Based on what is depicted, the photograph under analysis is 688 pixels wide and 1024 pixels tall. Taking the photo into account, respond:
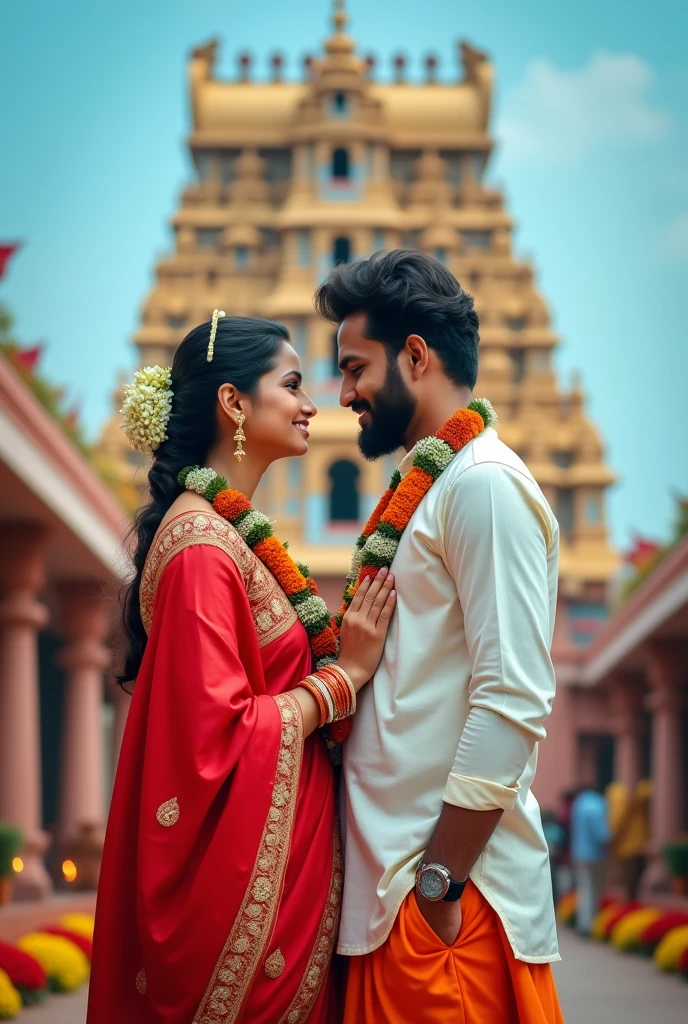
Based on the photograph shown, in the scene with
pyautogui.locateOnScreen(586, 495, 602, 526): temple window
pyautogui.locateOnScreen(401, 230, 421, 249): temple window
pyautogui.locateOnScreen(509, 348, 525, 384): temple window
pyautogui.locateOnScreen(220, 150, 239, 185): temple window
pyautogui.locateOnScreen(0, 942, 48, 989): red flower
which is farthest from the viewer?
pyautogui.locateOnScreen(220, 150, 239, 185): temple window

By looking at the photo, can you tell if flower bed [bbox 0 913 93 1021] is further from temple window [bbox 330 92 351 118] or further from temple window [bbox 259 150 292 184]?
temple window [bbox 259 150 292 184]

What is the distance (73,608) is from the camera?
1711 cm

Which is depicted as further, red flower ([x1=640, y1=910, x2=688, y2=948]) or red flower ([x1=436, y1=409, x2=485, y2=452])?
red flower ([x1=640, y1=910, x2=688, y2=948])

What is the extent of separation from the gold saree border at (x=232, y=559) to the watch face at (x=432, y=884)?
0.78 meters

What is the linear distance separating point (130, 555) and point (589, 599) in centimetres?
2717

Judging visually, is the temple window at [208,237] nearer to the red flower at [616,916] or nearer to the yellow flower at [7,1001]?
the red flower at [616,916]

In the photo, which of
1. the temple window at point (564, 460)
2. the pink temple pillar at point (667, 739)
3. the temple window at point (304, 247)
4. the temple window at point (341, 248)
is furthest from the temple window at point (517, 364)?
the pink temple pillar at point (667, 739)

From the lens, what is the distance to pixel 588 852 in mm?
16203

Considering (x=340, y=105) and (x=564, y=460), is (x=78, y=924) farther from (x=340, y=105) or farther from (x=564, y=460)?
(x=340, y=105)

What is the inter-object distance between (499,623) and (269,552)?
81 cm

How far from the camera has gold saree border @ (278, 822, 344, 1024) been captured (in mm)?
3549

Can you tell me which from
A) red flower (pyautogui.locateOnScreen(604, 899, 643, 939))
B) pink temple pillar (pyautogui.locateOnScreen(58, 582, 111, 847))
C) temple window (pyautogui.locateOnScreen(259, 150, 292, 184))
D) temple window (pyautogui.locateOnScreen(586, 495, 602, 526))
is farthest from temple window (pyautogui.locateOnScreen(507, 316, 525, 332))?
red flower (pyautogui.locateOnScreen(604, 899, 643, 939))

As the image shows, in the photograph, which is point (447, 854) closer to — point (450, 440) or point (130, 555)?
point (450, 440)

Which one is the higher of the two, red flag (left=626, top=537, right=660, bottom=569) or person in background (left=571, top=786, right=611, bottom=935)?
red flag (left=626, top=537, right=660, bottom=569)
